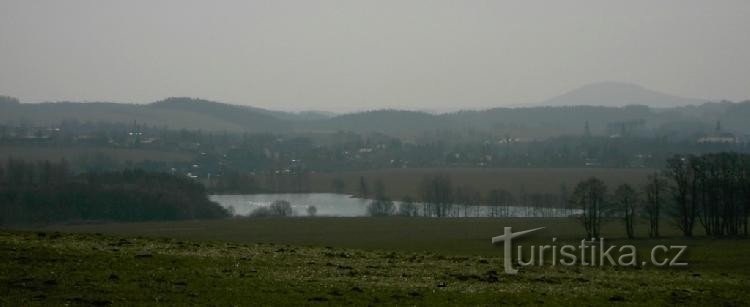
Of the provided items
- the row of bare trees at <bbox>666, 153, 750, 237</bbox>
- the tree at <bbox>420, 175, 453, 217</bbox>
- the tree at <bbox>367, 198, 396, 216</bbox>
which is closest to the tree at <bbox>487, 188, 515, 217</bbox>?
the tree at <bbox>420, 175, 453, 217</bbox>

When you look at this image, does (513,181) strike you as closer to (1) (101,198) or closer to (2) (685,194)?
(1) (101,198)

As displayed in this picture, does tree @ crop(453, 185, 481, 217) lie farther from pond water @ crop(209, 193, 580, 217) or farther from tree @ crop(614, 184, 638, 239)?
tree @ crop(614, 184, 638, 239)

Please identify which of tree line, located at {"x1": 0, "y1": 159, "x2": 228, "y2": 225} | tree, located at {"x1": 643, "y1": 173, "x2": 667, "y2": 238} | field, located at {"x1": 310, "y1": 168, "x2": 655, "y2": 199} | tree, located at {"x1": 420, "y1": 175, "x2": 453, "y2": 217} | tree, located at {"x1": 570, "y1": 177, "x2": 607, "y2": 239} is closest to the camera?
tree, located at {"x1": 643, "y1": 173, "x2": 667, "y2": 238}

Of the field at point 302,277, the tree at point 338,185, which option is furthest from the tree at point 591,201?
the tree at point 338,185

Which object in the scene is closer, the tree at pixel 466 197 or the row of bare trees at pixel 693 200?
the row of bare trees at pixel 693 200

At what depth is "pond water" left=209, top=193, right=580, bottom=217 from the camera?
122938mm

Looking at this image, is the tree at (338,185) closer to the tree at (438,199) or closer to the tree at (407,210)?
the tree at (438,199)

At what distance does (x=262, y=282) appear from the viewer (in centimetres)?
2453

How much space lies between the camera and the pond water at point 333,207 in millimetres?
122938

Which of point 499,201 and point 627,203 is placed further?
point 499,201

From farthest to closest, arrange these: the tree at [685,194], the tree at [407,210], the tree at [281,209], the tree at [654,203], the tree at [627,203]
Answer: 1. the tree at [281,209]
2. the tree at [407,210]
3. the tree at [627,203]
4. the tree at [654,203]
5. the tree at [685,194]

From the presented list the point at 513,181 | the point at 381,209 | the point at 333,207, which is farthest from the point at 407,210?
the point at 513,181

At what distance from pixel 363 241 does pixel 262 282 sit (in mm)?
44691

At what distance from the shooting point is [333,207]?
466 feet
